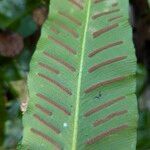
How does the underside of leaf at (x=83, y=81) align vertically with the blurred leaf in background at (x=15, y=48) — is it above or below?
above

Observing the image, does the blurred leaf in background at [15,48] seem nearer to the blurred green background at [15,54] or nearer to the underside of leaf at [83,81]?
the blurred green background at [15,54]

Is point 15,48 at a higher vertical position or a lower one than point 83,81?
lower

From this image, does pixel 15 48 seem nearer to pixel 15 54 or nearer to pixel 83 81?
pixel 15 54

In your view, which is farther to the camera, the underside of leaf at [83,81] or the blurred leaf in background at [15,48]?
the blurred leaf in background at [15,48]

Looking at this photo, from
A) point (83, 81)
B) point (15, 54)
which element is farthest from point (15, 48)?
point (83, 81)

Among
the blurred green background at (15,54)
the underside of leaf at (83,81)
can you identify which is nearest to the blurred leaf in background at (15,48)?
the blurred green background at (15,54)

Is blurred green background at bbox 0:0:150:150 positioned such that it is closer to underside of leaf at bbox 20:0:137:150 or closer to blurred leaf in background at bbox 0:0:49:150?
blurred leaf in background at bbox 0:0:49:150

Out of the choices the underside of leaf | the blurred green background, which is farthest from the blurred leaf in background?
the underside of leaf

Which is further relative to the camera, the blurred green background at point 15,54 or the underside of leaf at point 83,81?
the blurred green background at point 15,54
